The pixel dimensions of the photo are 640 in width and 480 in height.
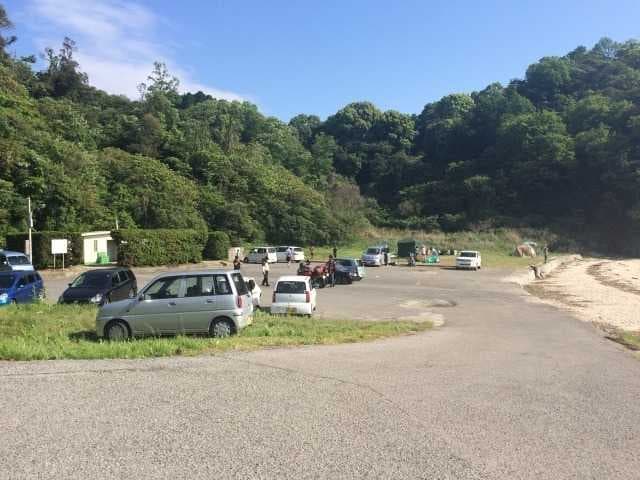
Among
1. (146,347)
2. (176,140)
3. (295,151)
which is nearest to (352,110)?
(295,151)

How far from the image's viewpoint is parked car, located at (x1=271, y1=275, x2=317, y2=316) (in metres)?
18.6

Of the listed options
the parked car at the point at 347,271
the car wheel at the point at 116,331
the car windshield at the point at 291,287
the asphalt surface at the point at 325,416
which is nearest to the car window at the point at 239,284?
the car wheel at the point at 116,331

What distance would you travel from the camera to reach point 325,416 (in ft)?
21.0

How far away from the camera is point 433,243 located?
8069 cm

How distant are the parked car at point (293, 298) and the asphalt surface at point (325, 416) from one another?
283 inches

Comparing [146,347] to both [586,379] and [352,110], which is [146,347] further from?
[352,110]

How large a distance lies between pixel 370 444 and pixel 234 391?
2.48 meters

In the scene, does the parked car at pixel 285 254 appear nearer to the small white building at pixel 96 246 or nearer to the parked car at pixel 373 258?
the parked car at pixel 373 258

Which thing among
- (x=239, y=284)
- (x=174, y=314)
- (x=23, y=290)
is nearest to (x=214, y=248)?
(x=23, y=290)

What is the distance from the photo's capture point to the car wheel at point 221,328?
41.8ft

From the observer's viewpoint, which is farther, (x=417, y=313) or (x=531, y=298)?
(x=531, y=298)

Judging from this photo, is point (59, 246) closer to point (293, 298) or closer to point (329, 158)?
point (293, 298)

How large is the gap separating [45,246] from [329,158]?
7967 cm

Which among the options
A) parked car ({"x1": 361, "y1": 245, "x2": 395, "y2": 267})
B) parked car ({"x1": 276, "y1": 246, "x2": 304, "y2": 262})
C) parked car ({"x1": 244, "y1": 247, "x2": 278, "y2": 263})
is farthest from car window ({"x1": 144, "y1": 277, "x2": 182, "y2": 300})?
parked car ({"x1": 276, "y1": 246, "x2": 304, "y2": 262})
